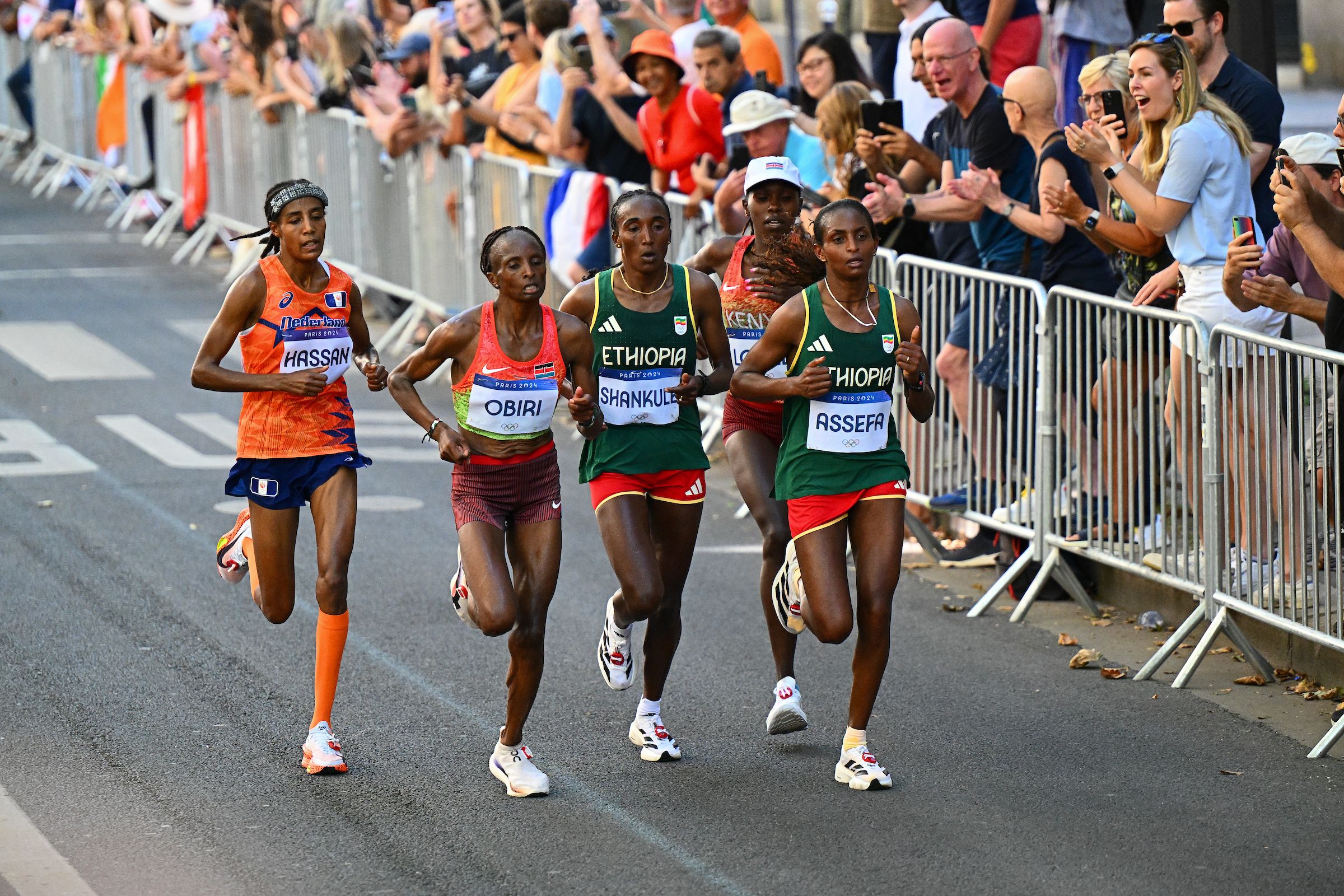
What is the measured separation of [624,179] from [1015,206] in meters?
4.48

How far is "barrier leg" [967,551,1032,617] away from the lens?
30.3 ft

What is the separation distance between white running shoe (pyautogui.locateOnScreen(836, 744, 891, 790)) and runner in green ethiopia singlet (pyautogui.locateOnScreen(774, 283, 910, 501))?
35.2 inches

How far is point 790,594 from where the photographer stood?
23.5 ft

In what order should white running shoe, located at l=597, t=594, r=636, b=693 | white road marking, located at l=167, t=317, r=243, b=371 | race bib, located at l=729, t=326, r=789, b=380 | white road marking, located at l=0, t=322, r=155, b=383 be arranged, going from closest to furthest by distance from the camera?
white running shoe, located at l=597, t=594, r=636, b=693, race bib, located at l=729, t=326, r=789, b=380, white road marking, located at l=0, t=322, r=155, b=383, white road marking, located at l=167, t=317, r=243, b=371

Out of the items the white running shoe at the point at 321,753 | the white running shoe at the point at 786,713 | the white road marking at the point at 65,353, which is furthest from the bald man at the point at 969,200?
the white road marking at the point at 65,353

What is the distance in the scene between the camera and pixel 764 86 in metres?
12.1

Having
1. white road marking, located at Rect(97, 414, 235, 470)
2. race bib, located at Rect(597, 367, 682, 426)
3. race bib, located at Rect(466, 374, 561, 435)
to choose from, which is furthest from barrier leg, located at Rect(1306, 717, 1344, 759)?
white road marking, located at Rect(97, 414, 235, 470)

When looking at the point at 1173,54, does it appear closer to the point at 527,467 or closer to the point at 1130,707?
the point at 1130,707

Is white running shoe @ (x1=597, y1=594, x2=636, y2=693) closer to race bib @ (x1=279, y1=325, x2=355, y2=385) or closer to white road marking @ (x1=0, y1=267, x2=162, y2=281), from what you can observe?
race bib @ (x1=279, y1=325, x2=355, y2=385)

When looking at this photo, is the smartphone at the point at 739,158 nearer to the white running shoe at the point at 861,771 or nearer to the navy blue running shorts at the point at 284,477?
the navy blue running shorts at the point at 284,477

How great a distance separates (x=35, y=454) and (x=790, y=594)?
7068 mm

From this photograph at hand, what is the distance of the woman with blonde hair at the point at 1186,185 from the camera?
8.27m

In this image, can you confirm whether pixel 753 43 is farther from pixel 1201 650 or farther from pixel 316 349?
pixel 316 349

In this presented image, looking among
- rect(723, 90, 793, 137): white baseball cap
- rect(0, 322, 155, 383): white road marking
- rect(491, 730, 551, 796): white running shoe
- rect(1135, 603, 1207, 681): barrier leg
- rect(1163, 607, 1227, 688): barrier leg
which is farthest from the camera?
rect(0, 322, 155, 383): white road marking
